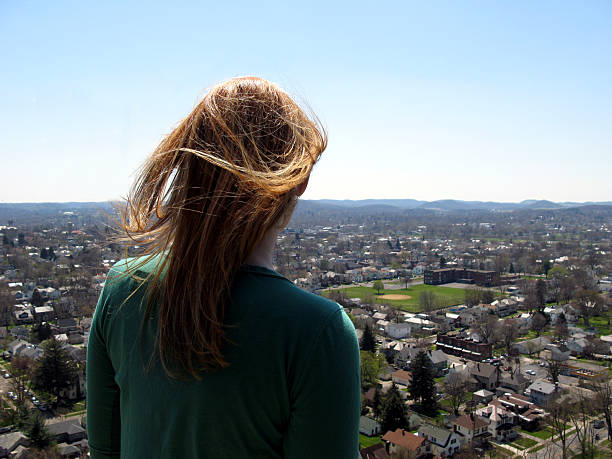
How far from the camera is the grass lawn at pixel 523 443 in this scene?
762 cm

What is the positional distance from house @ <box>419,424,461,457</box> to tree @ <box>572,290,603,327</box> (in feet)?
38.3

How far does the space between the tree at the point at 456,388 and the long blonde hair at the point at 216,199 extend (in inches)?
389

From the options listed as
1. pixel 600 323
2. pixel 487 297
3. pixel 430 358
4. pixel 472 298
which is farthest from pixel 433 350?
pixel 600 323

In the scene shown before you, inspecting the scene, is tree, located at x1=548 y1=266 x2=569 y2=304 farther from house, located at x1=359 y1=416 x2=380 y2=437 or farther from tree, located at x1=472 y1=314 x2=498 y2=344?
house, located at x1=359 y1=416 x2=380 y2=437

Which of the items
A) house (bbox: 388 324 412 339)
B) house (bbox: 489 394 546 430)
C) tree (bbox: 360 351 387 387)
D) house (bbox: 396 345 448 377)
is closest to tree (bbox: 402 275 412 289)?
house (bbox: 388 324 412 339)

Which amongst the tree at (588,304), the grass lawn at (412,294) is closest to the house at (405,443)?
the grass lawn at (412,294)

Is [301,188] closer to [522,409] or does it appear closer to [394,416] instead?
[394,416]

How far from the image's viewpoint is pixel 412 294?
2167 cm

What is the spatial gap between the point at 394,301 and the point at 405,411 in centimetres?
1186

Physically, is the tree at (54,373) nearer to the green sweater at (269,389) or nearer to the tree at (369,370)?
the tree at (369,370)

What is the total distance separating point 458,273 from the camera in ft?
85.7

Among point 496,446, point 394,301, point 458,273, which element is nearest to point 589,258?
point 458,273

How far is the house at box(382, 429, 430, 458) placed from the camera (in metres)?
6.93

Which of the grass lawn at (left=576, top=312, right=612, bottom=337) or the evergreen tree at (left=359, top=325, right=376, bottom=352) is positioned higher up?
the evergreen tree at (left=359, top=325, right=376, bottom=352)
